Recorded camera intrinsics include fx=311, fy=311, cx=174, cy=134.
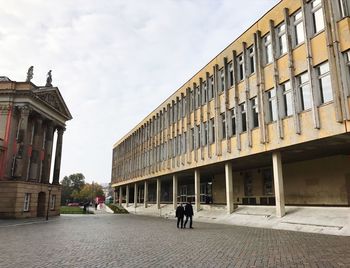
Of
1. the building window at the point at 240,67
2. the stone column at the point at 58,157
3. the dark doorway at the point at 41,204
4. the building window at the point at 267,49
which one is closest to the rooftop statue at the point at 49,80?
the stone column at the point at 58,157

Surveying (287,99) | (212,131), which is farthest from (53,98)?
(287,99)

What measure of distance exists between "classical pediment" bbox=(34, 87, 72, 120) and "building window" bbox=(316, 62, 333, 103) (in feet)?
105

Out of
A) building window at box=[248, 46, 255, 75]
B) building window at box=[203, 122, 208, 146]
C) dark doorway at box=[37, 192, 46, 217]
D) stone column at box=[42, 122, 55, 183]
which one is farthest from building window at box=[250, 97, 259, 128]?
stone column at box=[42, 122, 55, 183]

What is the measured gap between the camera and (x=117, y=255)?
9.63m

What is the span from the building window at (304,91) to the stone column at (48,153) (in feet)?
112

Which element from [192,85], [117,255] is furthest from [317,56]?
[192,85]

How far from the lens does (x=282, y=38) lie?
20.8 metres

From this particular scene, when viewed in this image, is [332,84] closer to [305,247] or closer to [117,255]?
[305,247]

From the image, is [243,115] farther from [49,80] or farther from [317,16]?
[49,80]

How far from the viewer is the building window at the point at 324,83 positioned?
16.6 m

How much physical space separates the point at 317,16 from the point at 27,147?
3342 centimetres

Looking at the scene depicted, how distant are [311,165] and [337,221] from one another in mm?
9282

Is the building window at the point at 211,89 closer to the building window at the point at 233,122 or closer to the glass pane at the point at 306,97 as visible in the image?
the building window at the point at 233,122

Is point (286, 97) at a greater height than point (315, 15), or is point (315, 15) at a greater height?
point (315, 15)
